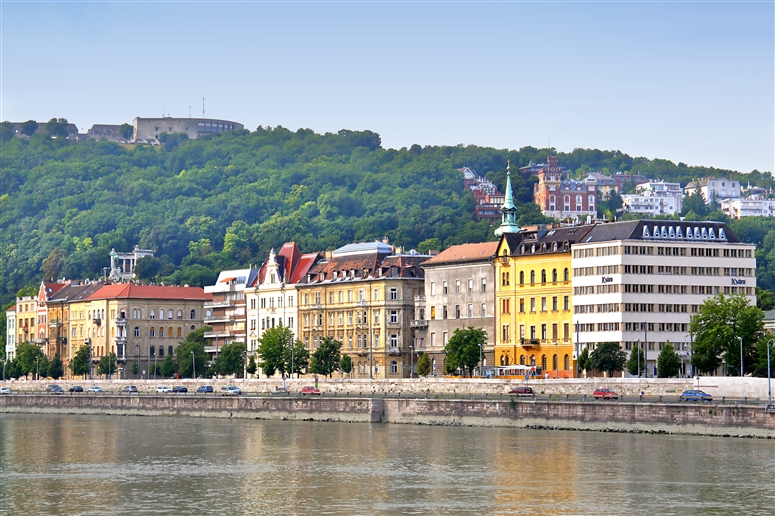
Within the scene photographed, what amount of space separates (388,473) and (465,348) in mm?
64091

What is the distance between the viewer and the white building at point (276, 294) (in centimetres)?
17862

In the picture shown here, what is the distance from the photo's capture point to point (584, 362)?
136000mm

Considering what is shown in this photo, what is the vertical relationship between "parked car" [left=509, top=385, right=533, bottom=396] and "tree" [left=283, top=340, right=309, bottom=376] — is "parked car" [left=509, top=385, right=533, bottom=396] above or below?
below

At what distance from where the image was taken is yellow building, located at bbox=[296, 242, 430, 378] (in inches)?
6437

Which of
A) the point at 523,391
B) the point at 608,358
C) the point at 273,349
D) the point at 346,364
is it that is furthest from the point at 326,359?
the point at 523,391

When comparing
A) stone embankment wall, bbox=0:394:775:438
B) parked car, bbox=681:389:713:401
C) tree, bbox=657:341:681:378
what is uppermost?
tree, bbox=657:341:681:378

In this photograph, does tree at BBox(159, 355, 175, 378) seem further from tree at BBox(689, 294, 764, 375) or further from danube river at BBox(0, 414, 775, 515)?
tree at BBox(689, 294, 764, 375)

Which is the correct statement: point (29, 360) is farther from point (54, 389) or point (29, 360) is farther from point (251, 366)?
point (251, 366)

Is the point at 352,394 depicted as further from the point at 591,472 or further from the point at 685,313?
the point at 591,472

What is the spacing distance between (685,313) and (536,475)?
65.5 m

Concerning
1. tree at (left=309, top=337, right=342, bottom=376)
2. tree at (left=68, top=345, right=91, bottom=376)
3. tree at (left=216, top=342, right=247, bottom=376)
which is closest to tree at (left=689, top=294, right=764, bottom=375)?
tree at (left=309, top=337, right=342, bottom=376)

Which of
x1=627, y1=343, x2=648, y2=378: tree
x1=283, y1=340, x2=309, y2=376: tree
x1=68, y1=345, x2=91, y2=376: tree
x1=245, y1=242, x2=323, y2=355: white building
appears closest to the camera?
x1=627, y1=343, x2=648, y2=378: tree

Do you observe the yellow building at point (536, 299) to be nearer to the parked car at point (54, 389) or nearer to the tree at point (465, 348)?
the tree at point (465, 348)

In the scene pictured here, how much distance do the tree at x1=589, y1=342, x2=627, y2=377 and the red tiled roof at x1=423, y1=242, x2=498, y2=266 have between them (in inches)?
849
